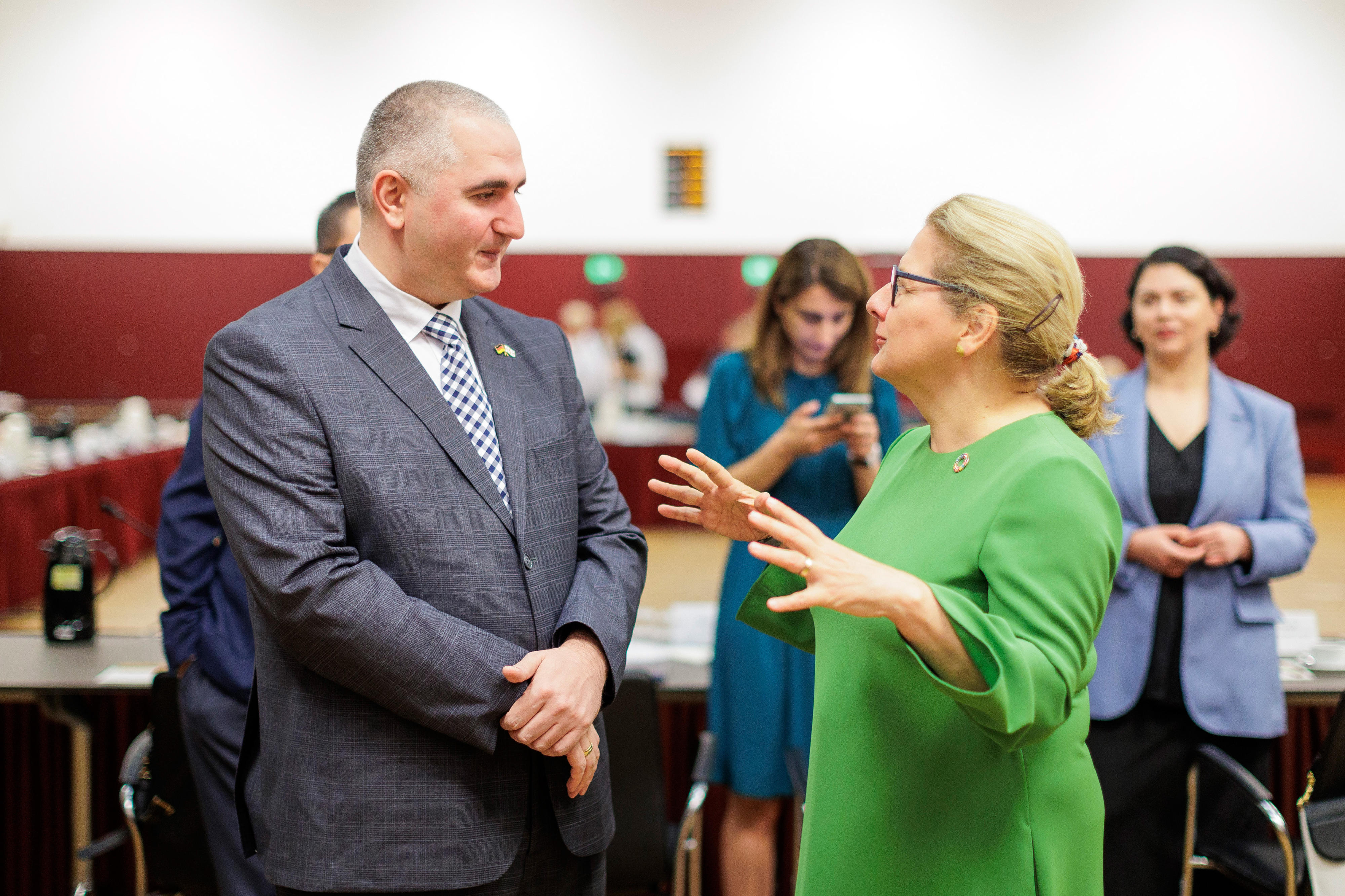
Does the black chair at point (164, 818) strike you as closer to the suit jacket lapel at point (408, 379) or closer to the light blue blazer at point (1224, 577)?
the suit jacket lapel at point (408, 379)

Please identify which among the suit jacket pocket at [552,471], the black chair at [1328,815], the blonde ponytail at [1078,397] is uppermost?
the blonde ponytail at [1078,397]

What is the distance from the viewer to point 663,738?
9.75ft

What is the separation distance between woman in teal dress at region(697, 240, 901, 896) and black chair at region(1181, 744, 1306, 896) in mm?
935

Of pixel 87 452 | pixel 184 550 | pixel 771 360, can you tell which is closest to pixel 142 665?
pixel 184 550

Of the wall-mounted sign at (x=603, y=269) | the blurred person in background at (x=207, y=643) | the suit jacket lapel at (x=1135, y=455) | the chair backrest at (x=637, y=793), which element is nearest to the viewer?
the blurred person in background at (x=207, y=643)

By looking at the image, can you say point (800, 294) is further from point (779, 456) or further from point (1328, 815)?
point (1328, 815)

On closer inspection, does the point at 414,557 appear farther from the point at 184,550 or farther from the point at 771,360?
the point at 771,360

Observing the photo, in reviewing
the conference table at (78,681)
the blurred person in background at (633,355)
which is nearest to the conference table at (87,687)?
the conference table at (78,681)

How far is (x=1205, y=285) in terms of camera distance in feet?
8.11

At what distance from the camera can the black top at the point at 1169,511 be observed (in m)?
2.36

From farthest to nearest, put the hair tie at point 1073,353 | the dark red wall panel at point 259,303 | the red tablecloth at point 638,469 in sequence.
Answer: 1. the dark red wall panel at point 259,303
2. the red tablecloth at point 638,469
3. the hair tie at point 1073,353

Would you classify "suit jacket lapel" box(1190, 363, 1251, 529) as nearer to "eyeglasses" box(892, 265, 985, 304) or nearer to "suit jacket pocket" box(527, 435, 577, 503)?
"eyeglasses" box(892, 265, 985, 304)

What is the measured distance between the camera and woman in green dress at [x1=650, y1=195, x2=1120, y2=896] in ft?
3.91

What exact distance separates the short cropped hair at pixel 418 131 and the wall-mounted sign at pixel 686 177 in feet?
26.5
